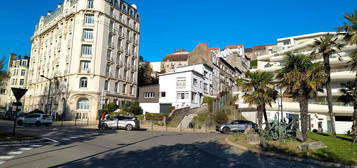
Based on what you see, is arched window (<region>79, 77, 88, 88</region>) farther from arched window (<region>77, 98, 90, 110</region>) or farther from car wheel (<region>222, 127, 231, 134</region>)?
car wheel (<region>222, 127, 231, 134</region>)

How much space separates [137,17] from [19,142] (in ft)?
148

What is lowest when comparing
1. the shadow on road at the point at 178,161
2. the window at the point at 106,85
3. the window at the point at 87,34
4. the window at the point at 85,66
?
the shadow on road at the point at 178,161

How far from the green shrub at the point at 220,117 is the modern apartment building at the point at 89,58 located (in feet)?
64.2

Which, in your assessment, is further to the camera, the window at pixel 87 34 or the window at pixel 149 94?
the window at pixel 149 94

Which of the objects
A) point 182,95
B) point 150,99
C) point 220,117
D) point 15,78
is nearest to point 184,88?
point 182,95

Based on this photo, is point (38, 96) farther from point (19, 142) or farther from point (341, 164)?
point (341, 164)

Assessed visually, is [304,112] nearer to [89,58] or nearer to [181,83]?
[181,83]

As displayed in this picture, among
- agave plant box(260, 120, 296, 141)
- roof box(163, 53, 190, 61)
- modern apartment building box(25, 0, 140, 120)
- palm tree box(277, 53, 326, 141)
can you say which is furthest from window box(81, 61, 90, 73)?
roof box(163, 53, 190, 61)

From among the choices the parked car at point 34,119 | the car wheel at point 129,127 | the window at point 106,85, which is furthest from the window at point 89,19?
the car wheel at point 129,127

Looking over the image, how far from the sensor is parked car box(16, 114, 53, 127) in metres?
28.1

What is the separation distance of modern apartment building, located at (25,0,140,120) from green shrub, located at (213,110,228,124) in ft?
64.2

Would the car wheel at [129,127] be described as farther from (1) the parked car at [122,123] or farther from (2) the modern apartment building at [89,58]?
(2) the modern apartment building at [89,58]

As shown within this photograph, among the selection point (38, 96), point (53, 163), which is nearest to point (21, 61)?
point (38, 96)

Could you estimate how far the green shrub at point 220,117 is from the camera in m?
33.8
